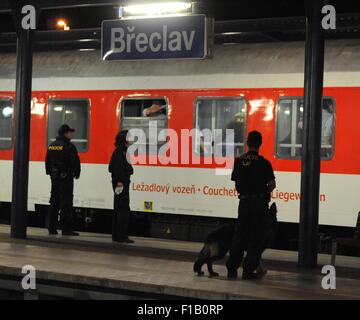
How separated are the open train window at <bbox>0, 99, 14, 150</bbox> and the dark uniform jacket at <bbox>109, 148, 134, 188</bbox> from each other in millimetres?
3183

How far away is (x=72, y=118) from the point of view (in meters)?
15.2

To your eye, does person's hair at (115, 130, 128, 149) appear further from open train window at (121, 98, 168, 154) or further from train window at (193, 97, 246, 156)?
train window at (193, 97, 246, 156)

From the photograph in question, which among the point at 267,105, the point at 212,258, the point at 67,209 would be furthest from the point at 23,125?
the point at 212,258

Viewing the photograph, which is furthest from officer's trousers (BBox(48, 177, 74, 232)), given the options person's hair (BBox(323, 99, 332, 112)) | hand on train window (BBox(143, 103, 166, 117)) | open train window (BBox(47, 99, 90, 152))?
person's hair (BBox(323, 99, 332, 112))

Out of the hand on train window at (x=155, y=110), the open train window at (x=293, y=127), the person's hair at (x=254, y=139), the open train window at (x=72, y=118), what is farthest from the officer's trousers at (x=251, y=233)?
the open train window at (x=72, y=118)

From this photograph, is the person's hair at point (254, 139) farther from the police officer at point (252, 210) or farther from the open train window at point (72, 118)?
the open train window at point (72, 118)

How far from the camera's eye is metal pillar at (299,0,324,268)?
10883 millimetres

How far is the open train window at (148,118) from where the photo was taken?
14195 mm

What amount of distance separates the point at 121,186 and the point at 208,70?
232 centimetres

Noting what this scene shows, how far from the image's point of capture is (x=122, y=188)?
13164 mm

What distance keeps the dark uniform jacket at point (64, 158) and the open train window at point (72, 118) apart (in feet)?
3.53

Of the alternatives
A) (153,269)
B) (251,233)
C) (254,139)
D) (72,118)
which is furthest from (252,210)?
(72,118)

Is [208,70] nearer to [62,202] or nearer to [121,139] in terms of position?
[121,139]

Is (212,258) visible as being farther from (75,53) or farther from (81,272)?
(75,53)
